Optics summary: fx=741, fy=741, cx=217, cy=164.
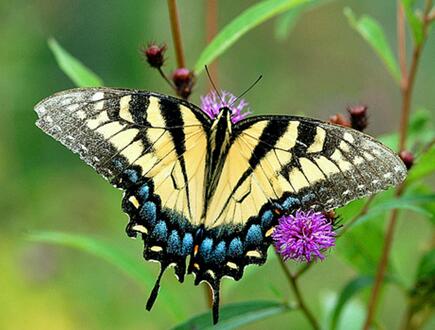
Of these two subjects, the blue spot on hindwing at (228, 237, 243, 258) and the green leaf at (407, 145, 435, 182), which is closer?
the blue spot on hindwing at (228, 237, 243, 258)

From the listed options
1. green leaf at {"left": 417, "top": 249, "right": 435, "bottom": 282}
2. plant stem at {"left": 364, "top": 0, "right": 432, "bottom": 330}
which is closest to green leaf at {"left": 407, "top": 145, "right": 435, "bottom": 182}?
plant stem at {"left": 364, "top": 0, "right": 432, "bottom": 330}

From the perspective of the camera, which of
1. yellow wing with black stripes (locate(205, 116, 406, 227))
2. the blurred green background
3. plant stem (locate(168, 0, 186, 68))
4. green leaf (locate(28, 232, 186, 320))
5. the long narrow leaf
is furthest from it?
the blurred green background

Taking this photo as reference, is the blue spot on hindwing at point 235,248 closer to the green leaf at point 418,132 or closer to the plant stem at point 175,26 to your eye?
the plant stem at point 175,26

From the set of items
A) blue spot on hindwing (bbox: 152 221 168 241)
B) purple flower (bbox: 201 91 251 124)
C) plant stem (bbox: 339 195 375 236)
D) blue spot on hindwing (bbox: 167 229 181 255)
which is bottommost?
plant stem (bbox: 339 195 375 236)

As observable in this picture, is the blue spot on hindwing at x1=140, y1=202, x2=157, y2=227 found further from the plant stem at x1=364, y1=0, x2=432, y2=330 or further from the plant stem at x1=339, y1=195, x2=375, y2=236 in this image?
the plant stem at x1=364, y1=0, x2=432, y2=330

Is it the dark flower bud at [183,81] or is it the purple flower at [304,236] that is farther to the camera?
the dark flower bud at [183,81]

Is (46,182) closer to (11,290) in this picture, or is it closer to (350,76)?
(11,290)

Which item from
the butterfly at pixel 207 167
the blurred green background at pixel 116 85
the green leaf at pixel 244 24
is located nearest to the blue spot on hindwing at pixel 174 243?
the butterfly at pixel 207 167
